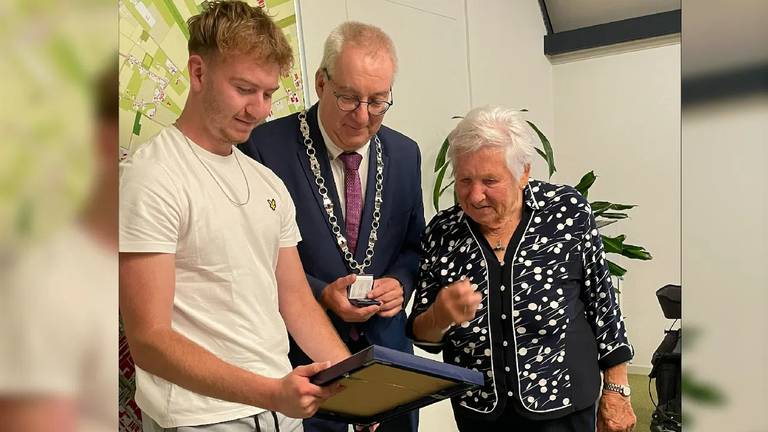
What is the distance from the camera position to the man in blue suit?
160 cm

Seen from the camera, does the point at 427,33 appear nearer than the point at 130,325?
No

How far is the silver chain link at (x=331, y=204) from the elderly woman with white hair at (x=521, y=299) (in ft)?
0.47

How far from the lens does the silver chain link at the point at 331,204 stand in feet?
5.45

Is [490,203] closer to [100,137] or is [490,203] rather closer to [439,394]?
[439,394]

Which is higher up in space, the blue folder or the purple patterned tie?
the purple patterned tie

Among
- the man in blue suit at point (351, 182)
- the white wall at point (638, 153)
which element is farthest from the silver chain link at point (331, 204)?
the white wall at point (638, 153)

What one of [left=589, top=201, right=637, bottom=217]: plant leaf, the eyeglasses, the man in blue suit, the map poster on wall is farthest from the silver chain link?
[left=589, top=201, right=637, bottom=217]: plant leaf

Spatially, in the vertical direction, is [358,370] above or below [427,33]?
below

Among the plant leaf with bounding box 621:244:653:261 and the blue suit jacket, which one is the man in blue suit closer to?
the blue suit jacket

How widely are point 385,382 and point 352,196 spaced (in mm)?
695

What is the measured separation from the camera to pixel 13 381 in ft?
0.65

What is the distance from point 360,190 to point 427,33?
6.68ft

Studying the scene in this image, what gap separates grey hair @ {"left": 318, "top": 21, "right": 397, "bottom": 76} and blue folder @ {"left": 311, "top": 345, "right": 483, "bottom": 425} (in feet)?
2.41

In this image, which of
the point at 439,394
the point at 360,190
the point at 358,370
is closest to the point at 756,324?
the point at 358,370
